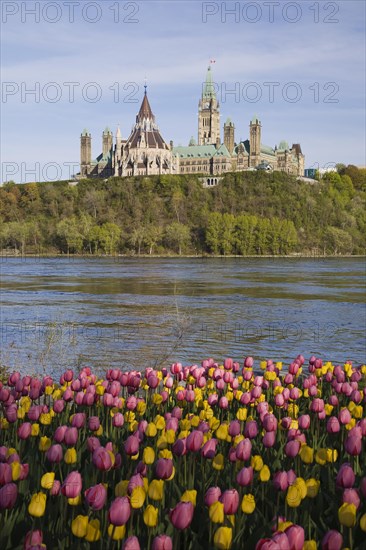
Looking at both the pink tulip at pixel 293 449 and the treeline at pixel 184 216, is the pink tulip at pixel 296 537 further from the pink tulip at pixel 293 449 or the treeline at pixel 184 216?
the treeline at pixel 184 216

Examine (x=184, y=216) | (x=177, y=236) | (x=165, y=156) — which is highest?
(x=165, y=156)

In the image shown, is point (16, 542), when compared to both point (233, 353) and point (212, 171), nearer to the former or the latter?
point (233, 353)

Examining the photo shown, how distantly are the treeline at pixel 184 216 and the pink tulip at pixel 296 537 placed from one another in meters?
116

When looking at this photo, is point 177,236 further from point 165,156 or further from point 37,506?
point 37,506

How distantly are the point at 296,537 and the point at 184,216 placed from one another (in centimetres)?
13425

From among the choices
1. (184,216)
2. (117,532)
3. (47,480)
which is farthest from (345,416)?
(184,216)

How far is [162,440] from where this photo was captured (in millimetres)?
4621

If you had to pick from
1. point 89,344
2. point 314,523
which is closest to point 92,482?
point 314,523

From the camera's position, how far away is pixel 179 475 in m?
4.46

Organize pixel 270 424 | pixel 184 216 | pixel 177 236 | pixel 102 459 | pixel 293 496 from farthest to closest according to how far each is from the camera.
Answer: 1. pixel 184 216
2. pixel 177 236
3. pixel 270 424
4. pixel 102 459
5. pixel 293 496

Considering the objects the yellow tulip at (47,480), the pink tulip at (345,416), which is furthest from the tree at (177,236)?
the yellow tulip at (47,480)

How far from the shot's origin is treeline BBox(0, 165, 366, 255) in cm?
12156

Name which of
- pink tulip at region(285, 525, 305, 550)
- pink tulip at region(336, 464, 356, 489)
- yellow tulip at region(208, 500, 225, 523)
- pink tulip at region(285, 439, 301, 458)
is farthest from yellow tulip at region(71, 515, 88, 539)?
pink tulip at region(285, 439, 301, 458)

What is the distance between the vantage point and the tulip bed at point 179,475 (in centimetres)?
331
